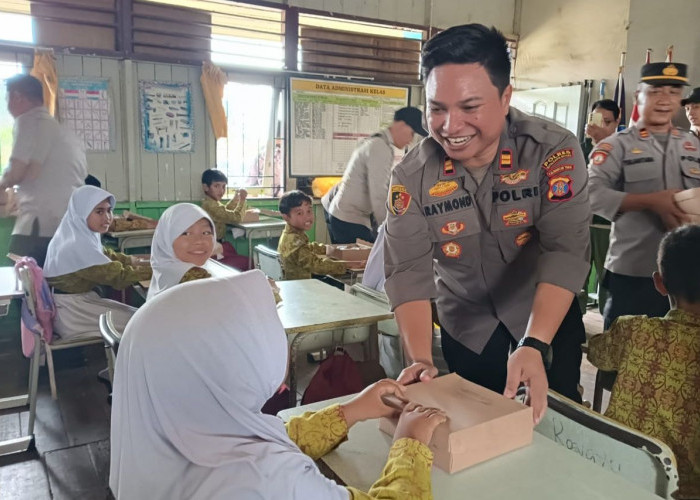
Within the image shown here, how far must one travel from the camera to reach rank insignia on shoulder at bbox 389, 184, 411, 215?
1.50m

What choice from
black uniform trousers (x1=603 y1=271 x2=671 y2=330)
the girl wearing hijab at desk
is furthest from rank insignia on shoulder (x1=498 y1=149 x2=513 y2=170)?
black uniform trousers (x1=603 y1=271 x2=671 y2=330)

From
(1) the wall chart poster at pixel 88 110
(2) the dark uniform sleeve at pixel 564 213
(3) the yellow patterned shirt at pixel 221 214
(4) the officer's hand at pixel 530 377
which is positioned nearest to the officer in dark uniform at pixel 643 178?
(2) the dark uniform sleeve at pixel 564 213

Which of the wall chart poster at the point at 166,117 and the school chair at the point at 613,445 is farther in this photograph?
the wall chart poster at the point at 166,117

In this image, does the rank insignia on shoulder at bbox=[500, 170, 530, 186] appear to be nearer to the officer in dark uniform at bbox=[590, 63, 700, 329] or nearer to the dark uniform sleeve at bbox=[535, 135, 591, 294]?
the dark uniform sleeve at bbox=[535, 135, 591, 294]

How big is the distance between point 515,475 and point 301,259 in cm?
261

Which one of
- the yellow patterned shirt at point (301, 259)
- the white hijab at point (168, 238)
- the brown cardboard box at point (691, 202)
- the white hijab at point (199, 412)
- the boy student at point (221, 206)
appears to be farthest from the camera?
the boy student at point (221, 206)

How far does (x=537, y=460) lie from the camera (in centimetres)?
109

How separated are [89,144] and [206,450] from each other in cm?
439

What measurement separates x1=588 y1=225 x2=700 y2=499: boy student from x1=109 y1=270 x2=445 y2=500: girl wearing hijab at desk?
2.43 feet

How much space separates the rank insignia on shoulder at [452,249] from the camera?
61.0 inches

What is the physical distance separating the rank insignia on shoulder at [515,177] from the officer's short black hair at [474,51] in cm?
23

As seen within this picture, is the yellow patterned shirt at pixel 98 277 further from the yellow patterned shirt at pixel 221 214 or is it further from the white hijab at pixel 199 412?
the white hijab at pixel 199 412

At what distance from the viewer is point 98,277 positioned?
9.98 feet

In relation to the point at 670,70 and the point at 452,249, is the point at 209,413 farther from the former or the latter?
the point at 670,70
